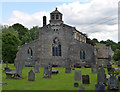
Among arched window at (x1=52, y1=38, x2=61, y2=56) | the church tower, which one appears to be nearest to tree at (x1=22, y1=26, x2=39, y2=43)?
the church tower

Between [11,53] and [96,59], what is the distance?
2324 cm

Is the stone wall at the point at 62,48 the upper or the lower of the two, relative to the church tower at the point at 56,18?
lower

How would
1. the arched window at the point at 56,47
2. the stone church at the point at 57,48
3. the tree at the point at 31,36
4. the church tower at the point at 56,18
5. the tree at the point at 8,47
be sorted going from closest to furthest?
the stone church at the point at 57,48, the arched window at the point at 56,47, the church tower at the point at 56,18, the tree at the point at 8,47, the tree at the point at 31,36

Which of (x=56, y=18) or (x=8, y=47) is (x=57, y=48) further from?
(x=8, y=47)

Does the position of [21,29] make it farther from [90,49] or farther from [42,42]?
[90,49]

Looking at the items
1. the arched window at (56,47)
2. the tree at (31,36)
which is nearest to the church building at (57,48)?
the arched window at (56,47)

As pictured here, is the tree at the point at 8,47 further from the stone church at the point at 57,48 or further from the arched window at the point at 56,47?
the arched window at the point at 56,47

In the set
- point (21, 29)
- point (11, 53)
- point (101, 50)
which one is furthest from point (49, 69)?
point (21, 29)

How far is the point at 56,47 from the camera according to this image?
3606cm

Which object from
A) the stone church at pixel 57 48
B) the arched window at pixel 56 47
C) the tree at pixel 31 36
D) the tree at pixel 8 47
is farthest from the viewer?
the tree at pixel 31 36

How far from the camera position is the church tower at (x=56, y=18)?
3693cm

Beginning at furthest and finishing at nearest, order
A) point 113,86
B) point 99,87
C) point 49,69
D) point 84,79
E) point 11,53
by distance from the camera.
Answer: point 11,53 < point 49,69 < point 84,79 < point 113,86 < point 99,87

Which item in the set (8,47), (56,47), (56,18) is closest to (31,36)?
(8,47)

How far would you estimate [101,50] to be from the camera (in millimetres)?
37000
